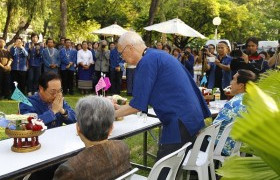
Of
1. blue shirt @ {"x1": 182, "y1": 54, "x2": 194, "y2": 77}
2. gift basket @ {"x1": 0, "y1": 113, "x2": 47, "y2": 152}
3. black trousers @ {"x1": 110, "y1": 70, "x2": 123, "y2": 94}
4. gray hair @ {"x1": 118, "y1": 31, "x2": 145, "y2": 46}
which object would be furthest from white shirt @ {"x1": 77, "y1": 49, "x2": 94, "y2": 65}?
gift basket @ {"x1": 0, "y1": 113, "x2": 47, "y2": 152}

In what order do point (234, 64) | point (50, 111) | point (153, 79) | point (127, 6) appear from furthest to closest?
point (127, 6) → point (234, 64) → point (50, 111) → point (153, 79)

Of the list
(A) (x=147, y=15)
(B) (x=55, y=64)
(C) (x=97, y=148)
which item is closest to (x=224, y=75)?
(B) (x=55, y=64)

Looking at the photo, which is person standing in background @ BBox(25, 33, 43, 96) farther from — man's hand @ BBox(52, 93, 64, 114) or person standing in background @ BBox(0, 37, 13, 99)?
man's hand @ BBox(52, 93, 64, 114)

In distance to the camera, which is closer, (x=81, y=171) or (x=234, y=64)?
(x=81, y=171)

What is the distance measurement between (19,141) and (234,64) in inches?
186

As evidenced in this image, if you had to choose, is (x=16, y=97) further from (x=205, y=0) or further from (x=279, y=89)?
(x=205, y=0)

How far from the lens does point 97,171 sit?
181cm

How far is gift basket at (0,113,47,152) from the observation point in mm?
2543

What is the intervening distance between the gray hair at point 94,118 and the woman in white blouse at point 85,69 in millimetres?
9110

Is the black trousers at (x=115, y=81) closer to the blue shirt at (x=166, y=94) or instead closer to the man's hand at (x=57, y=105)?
the man's hand at (x=57, y=105)

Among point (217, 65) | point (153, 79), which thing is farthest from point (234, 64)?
point (153, 79)

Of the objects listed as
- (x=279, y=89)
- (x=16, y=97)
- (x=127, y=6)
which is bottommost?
(x=16, y=97)

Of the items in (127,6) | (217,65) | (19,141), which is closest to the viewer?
(19,141)

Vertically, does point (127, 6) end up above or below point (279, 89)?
above
